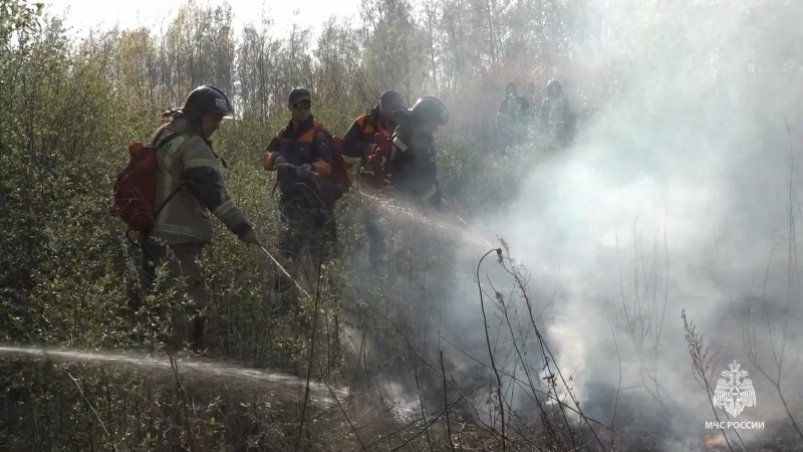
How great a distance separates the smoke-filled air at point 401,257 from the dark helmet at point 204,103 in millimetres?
15

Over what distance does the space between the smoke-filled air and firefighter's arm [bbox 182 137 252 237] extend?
1 cm

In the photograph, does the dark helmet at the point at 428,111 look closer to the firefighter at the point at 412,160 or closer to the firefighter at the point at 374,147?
the firefighter at the point at 412,160

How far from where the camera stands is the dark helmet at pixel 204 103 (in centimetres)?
454

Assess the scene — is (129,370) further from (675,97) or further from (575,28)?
(575,28)

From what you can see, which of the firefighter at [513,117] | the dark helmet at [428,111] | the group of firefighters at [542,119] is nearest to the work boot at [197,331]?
the dark helmet at [428,111]

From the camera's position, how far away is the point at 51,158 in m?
5.80

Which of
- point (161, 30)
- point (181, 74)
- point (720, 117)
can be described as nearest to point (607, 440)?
point (720, 117)

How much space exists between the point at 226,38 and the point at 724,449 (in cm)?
1255

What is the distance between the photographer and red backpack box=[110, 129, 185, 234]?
4.43 m

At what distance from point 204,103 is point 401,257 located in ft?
6.60

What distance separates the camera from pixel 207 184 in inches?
176

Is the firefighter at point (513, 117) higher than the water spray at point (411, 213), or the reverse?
the firefighter at point (513, 117)

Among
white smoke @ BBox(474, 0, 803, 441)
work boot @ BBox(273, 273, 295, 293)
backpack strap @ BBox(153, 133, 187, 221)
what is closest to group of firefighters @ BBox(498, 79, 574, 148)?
white smoke @ BBox(474, 0, 803, 441)

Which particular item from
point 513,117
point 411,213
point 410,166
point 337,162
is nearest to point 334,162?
point 337,162
